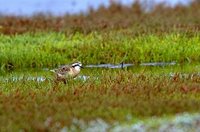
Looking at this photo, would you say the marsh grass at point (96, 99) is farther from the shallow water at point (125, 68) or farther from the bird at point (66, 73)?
the shallow water at point (125, 68)

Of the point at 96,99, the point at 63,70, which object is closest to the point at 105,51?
the point at 63,70

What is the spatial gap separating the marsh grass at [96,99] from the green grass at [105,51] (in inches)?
179

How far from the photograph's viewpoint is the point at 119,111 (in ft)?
39.7

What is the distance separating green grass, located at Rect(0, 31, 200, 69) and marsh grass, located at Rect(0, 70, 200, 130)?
455 cm

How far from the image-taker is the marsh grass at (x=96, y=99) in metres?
11.8

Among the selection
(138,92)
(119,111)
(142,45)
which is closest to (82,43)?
(142,45)

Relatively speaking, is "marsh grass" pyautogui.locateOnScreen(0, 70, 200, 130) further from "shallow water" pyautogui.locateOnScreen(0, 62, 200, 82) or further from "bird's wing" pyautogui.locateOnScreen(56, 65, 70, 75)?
"shallow water" pyautogui.locateOnScreen(0, 62, 200, 82)

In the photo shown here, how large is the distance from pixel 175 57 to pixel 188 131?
29.6 feet

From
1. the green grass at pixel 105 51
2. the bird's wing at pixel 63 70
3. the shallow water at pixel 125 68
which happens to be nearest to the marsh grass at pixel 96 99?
the bird's wing at pixel 63 70

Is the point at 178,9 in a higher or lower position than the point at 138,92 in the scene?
higher

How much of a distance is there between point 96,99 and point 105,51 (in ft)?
24.3

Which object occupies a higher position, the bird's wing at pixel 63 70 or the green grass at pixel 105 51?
the green grass at pixel 105 51

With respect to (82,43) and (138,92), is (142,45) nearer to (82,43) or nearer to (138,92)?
(82,43)

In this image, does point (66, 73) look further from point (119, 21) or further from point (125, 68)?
point (119, 21)
